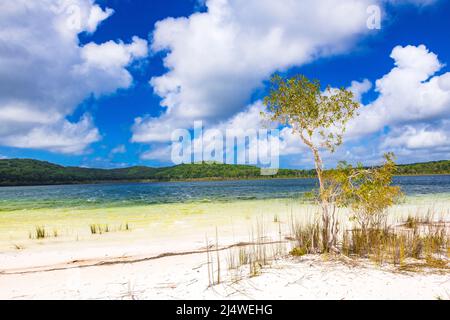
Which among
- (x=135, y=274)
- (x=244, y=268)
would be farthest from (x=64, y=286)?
(x=244, y=268)

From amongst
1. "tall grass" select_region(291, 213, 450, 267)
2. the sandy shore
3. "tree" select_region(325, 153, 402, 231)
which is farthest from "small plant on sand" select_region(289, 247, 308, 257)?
"tree" select_region(325, 153, 402, 231)

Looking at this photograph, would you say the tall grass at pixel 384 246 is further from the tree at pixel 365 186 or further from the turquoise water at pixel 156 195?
the turquoise water at pixel 156 195

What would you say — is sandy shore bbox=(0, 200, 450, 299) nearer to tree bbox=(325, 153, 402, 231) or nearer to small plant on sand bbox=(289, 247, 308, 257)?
small plant on sand bbox=(289, 247, 308, 257)

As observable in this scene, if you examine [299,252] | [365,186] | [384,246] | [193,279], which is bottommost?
[193,279]

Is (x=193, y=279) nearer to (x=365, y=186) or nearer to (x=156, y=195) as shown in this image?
(x=365, y=186)

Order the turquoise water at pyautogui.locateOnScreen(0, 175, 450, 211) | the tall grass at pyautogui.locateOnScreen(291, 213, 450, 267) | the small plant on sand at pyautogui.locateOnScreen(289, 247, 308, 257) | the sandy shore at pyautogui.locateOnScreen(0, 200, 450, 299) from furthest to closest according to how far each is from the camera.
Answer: the turquoise water at pyautogui.locateOnScreen(0, 175, 450, 211)
the small plant on sand at pyautogui.locateOnScreen(289, 247, 308, 257)
the tall grass at pyautogui.locateOnScreen(291, 213, 450, 267)
the sandy shore at pyautogui.locateOnScreen(0, 200, 450, 299)

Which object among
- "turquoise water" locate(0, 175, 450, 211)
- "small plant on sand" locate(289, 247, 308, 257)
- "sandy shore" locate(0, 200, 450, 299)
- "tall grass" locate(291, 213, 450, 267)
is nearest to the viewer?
"sandy shore" locate(0, 200, 450, 299)

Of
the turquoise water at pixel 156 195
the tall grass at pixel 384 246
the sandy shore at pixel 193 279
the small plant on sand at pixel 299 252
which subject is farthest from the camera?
the turquoise water at pixel 156 195

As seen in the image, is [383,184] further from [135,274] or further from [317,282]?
[135,274]

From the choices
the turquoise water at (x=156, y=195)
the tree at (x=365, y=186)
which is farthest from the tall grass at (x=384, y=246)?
the turquoise water at (x=156, y=195)

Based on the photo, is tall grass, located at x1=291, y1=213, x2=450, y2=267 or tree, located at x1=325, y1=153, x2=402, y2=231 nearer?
tall grass, located at x1=291, y1=213, x2=450, y2=267

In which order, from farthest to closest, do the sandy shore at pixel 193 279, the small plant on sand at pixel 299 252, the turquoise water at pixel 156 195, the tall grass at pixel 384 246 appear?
the turquoise water at pixel 156 195, the small plant on sand at pixel 299 252, the tall grass at pixel 384 246, the sandy shore at pixel 193 279

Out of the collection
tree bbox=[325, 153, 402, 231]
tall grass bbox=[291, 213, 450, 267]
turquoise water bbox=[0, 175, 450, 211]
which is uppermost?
tree bbox=[325, 153, 402, 231]

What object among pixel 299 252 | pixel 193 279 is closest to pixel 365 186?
pixel 299 252
